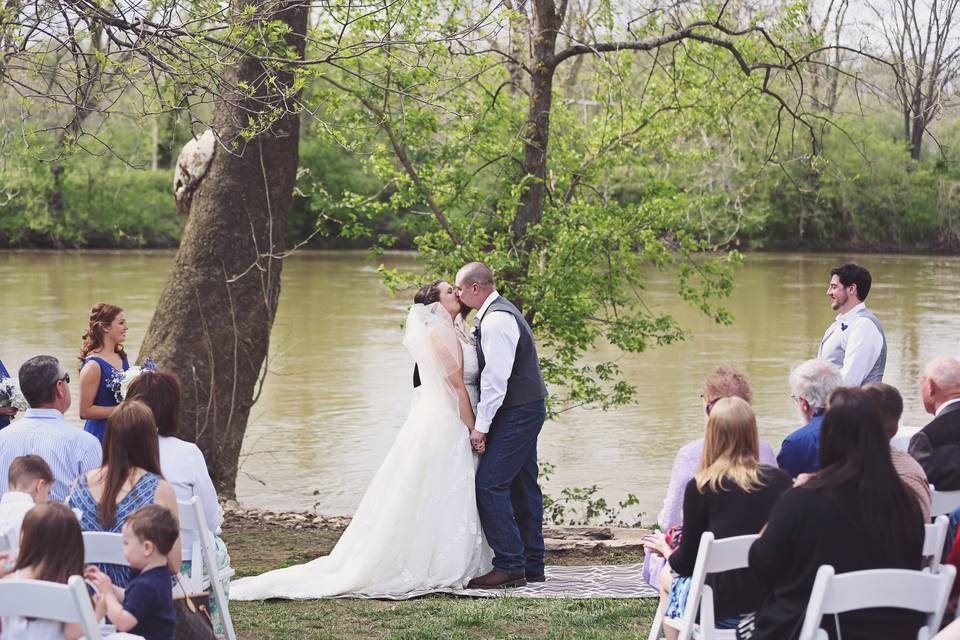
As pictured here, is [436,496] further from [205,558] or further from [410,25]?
[410,25]

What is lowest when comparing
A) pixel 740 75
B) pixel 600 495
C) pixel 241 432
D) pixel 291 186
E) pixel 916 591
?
pixel 600 495

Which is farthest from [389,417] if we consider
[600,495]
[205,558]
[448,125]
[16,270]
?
[16,270]

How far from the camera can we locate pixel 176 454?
4855mm

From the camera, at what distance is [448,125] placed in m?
11.5

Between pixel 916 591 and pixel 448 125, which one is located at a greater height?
pixel 448 125

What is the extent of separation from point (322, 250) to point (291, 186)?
43.3 metres

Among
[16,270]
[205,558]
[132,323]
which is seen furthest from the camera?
[16,270]

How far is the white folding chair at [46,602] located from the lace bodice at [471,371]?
138 inches

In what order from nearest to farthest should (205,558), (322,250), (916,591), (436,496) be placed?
(916,591), (205,558), (436,496), (322,250)

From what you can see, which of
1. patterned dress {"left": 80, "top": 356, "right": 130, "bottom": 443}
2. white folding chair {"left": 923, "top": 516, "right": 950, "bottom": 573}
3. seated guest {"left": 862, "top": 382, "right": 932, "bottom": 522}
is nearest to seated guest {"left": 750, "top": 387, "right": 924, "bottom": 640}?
white folding chair {"left": 923, "top": 516, "right": 950, "bottom": 573}

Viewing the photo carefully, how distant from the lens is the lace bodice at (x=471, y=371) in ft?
22.0

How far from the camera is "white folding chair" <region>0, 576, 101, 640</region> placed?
3.31 metres

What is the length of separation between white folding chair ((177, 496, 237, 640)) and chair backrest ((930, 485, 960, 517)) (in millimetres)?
2855

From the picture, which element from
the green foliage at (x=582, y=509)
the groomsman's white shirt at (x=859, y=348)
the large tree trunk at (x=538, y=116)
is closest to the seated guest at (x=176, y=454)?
the groomsman's white shirt at (x=859, y=348)
